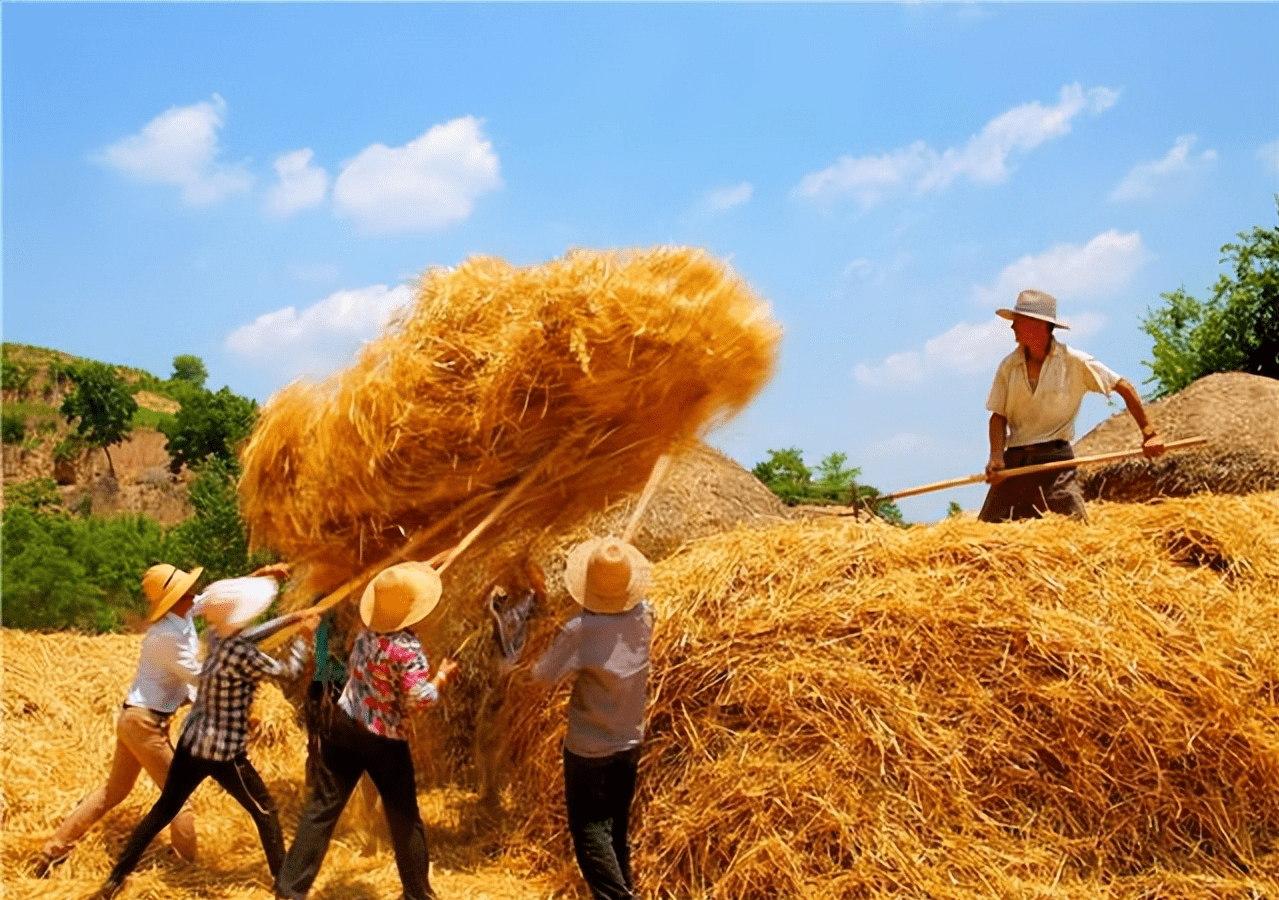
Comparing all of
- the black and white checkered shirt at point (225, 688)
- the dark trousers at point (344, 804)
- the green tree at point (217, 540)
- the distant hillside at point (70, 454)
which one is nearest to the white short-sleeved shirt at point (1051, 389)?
the dark trousers at point (344, 804)

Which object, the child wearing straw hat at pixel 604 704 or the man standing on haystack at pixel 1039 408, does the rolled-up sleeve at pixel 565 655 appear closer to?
the child wearing straw hat at pixel 604 704

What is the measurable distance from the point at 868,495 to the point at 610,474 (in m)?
2.27

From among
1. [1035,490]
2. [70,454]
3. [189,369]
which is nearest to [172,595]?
[1035,490]

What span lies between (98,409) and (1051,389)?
158ft

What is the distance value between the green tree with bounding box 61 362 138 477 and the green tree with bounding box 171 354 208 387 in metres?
22.5

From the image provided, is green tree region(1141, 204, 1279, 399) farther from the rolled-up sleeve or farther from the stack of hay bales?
the rolled-up sleeve

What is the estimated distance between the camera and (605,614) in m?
4.34

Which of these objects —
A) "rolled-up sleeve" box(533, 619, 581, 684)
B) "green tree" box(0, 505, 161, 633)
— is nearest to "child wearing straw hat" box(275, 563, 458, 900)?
"rolled-up sleeve" box(533, 619, 581, 684)

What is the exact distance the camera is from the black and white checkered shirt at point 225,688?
15.5 feet

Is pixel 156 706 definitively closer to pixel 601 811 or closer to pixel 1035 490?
pixel 601 811

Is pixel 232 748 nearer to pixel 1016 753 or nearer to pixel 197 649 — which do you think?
pixel 197 649

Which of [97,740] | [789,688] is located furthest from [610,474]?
[97,740]

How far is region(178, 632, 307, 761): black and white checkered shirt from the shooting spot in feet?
15.5

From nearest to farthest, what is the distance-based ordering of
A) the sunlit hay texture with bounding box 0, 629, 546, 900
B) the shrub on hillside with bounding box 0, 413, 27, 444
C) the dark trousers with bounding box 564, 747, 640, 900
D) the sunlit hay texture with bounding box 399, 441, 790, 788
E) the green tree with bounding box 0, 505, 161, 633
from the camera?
the dark trousers with bounding box 564, 747, 640, 900 < the sunlit hay texture with bounding box 0, 629, 546, 900 < the sunlit hay texture with bounding box 399, 441, 790, 788 < the green tree with bounding box 0, 505, 161, 633 < the shrub on hillside with bounding box 0, 413, 27, 444
